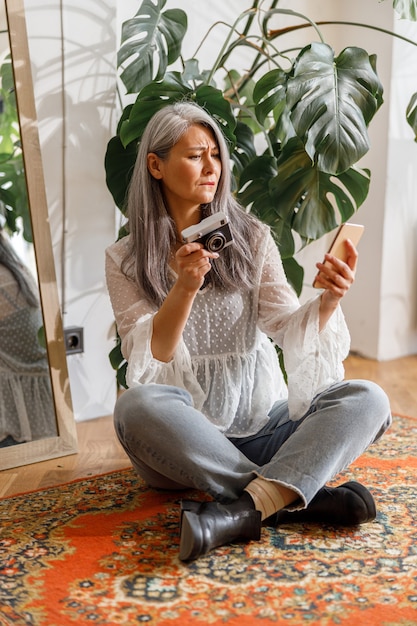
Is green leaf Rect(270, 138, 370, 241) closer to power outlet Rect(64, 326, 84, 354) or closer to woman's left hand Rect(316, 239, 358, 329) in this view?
woman's left hand Rect(316, 239, 358, 329)

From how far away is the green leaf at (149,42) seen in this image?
232 centimetres

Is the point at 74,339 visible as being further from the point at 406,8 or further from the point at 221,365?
the point at 406,8

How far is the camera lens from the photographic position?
1.66 metres

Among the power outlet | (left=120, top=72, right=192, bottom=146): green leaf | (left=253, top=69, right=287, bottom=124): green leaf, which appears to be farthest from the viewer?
the power outlet

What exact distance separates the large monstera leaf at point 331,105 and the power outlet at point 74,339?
0.89 meters

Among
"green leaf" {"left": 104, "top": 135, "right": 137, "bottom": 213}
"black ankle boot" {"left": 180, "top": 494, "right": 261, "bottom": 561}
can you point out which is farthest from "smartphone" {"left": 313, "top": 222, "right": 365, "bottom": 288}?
"green leaf" {"left": 104, "top": 135, "right": 137, "bottom": 213}

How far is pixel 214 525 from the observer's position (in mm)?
1532

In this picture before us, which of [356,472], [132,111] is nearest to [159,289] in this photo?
[132,111]

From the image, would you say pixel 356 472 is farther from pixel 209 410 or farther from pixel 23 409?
pixel 23 409

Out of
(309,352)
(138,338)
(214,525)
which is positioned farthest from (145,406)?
(309,352)

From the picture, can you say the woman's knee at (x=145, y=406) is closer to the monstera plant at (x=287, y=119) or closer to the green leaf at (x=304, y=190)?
the monstera plant at (x=287, y=119)

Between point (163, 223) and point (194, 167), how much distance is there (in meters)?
0.15

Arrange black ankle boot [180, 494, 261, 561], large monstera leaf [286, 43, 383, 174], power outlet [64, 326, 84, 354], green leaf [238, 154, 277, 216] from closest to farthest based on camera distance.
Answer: black ankle boot [180, 494, 261, 561]
large monstera leaf [286, 43, 383, 174]
green leaf [238, 154, 277, 216]
power outlet [64, 326, 84, 354]

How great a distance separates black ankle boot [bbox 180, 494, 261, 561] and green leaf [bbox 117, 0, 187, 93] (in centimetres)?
124
